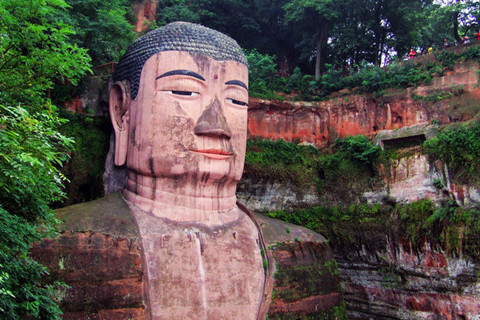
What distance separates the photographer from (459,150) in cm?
1086

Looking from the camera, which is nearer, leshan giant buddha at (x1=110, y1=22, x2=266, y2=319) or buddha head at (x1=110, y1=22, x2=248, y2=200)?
leshan giant buddha at (x1=110, y1=22, x2=266, y2=319)

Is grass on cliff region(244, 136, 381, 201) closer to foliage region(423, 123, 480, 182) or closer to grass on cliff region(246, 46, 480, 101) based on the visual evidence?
foliage region(423, 123, 480, 182)

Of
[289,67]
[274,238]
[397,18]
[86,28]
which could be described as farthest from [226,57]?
[397,18]

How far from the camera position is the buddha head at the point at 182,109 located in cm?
895

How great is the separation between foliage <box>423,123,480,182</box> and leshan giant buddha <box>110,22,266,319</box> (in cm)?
478

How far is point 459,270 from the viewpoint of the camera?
1012 centimetres

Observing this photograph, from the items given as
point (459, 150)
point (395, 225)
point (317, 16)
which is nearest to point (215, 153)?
point (395, 225)

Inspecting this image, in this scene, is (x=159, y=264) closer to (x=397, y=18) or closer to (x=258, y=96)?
(x=258, y=96)

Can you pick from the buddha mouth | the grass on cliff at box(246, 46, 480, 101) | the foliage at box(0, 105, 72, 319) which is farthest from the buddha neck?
the grass on cliff at box(246, 46, 480, 101)

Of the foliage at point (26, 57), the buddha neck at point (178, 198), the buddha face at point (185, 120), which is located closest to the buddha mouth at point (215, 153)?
the buddha face at point (185, 120)

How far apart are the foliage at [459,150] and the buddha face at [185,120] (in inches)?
195

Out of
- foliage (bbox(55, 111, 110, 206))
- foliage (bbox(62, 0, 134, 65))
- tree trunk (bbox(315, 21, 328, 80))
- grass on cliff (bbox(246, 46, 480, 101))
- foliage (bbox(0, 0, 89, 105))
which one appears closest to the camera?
foliage (bbox(0, 0, 89, 105))

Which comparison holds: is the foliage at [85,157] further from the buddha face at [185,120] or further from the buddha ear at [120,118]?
the buddha face at [185,120]

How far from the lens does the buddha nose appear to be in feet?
29.4
